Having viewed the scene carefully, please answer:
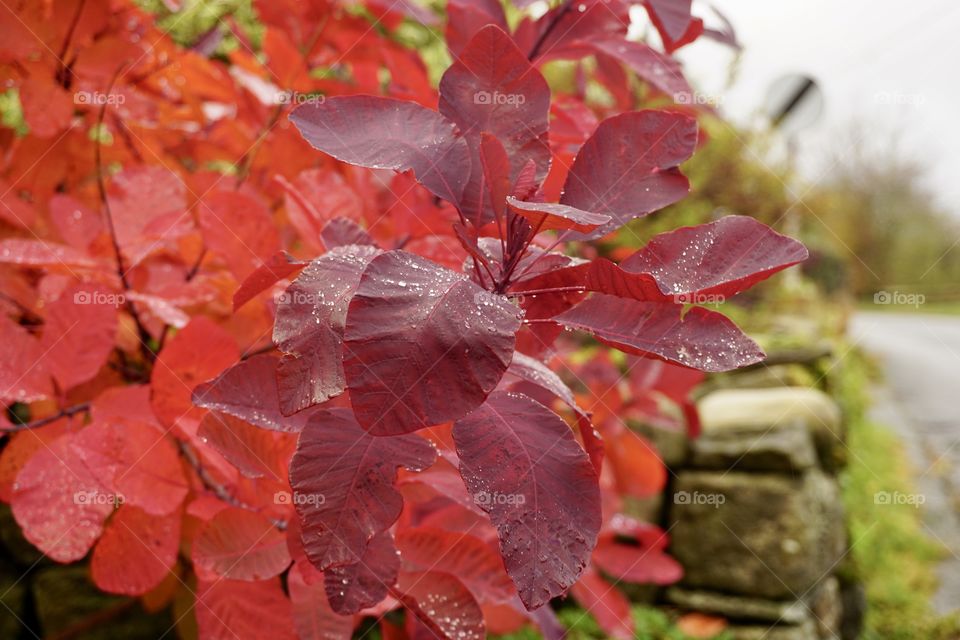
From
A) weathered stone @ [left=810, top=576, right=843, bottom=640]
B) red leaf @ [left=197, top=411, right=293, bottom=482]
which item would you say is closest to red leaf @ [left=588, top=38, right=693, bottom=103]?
red leaf @ [left=197, top=411, right=293, bottom=482]

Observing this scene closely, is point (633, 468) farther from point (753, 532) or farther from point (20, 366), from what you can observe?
point (753, 532)

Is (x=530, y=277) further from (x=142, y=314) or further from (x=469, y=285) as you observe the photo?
(x=142, y=314)

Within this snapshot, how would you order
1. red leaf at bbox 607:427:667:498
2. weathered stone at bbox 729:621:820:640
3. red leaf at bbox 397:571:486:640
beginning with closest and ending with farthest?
red leaf at bbox 397:571:486:640
red leaf at bbox 607:427:667:498
weathered stone at bbox 729:621:820:640

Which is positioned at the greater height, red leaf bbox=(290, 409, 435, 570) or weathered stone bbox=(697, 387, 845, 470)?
red leaf bbox=(290, 409, 435, 570)

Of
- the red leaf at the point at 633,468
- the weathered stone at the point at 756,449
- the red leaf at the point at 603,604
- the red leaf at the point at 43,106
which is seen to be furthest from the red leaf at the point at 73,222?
the weathered stone at the point at 756,449

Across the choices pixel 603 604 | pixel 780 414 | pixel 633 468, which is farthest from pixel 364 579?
pixel 780 414

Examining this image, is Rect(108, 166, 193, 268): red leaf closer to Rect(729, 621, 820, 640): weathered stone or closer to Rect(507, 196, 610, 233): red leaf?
Rect(507, 196, 610, 233): red leaf

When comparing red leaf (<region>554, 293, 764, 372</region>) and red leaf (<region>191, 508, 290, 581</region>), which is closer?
red leaf (<region>554, 293, 764, 372</region>)
